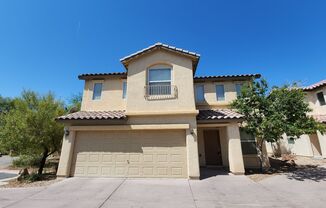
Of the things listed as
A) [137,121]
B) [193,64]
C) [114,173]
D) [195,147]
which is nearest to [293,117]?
[195,147]

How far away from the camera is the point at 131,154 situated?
924 cm

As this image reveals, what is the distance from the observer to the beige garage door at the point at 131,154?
351 inches

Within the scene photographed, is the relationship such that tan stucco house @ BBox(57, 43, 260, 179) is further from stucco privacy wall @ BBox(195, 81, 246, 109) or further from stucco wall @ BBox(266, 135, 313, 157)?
stucco wall @ BBox(266, 135, 313, 157)

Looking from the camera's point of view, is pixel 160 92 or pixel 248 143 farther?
pixel 248 143

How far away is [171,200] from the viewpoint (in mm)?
5773

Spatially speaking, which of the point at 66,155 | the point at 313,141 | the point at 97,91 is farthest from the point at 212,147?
the point at 313,141

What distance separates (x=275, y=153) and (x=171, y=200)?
1737 cm

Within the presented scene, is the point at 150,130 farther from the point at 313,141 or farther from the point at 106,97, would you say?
the point at 313,141

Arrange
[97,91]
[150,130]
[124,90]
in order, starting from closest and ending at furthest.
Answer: [150,130], [124,90], [97,91]

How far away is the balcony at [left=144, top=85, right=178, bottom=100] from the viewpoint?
965cm

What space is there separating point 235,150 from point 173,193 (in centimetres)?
495

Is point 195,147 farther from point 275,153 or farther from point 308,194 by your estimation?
point 275,153

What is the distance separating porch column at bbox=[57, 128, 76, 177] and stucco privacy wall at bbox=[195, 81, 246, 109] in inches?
367

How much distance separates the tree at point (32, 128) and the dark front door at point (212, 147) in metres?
10.8
